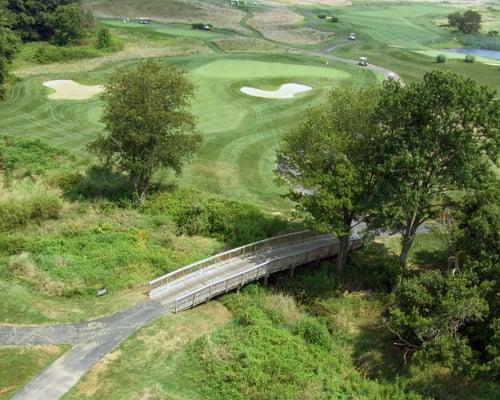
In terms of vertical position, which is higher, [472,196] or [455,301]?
[472,196]

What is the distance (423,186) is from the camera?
3186 cm

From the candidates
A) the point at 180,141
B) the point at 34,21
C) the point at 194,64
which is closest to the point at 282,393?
the point at 180,141

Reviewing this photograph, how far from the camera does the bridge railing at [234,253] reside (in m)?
30.9

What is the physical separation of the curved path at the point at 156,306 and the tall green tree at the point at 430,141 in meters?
6.88

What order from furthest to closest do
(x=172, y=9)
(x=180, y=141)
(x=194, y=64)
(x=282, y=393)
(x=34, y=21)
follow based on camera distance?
(x=172, y=9), (x=34, y=21), (x=194, y=64), (x=180, y=141), (x=282, y=393)

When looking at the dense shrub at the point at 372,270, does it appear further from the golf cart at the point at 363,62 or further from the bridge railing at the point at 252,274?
the golf cart at the point at 363,62

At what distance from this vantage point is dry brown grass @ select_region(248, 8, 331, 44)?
132 meters

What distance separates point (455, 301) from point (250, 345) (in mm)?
10812

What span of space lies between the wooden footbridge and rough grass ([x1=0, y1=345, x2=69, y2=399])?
6664mm

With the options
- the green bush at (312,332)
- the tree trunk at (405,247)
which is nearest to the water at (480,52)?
the tree trunk at (405,247)

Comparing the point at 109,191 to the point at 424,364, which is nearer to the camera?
the point at 424,364

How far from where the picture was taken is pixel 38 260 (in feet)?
106

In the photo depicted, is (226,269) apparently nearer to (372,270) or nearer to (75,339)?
(372,270)

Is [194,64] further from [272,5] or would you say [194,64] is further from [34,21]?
[272,5]
